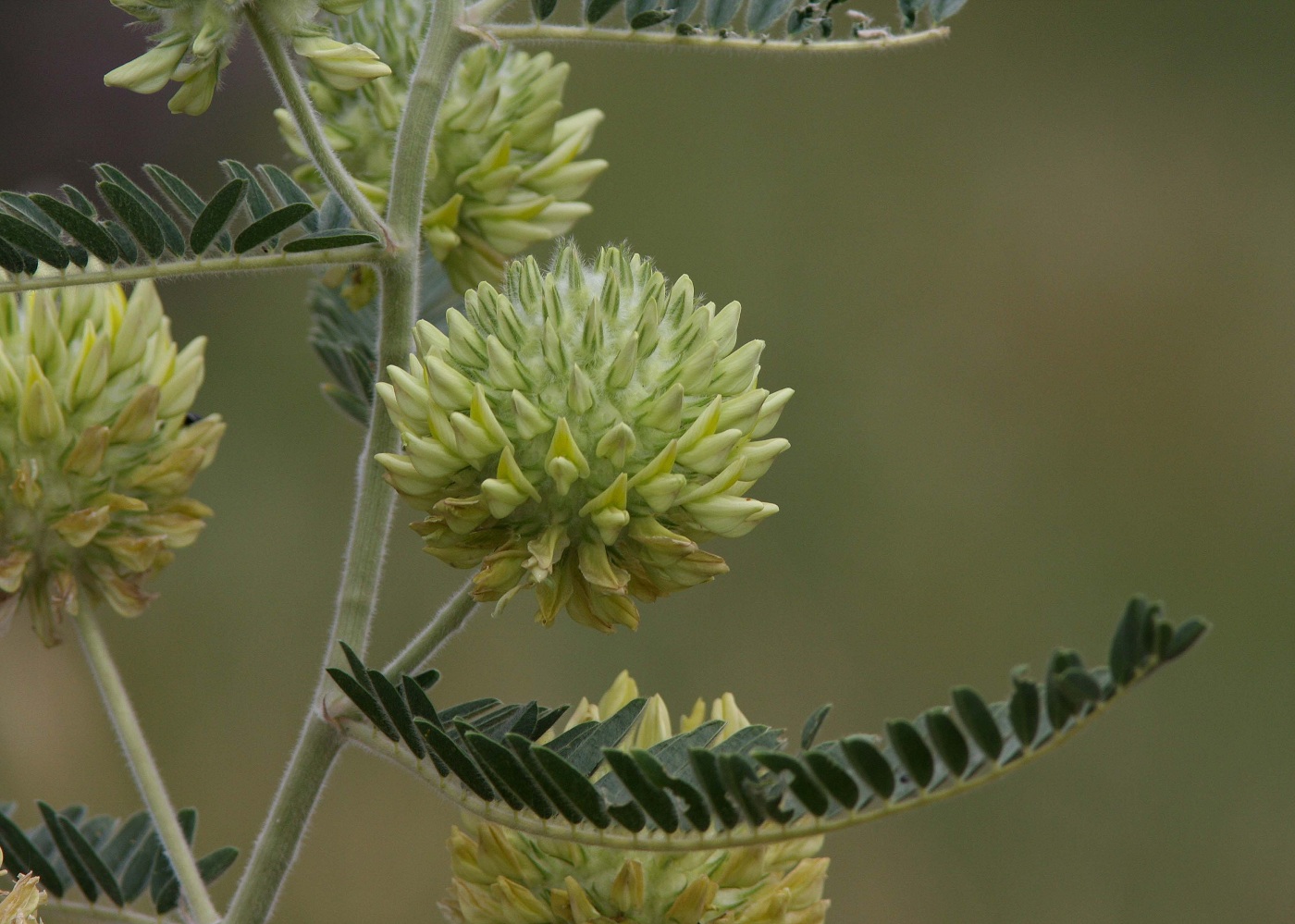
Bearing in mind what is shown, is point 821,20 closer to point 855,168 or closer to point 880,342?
point 880,342

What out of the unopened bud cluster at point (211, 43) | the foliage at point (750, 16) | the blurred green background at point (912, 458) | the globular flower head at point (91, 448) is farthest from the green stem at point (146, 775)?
the blurred green background at point (912, 458)

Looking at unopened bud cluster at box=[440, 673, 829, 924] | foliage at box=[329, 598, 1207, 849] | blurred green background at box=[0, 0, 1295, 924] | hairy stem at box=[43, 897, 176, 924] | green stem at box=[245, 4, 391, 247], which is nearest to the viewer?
foliage at box=[329, 598, 1207, 849]

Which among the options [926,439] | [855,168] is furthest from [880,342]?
[855,168]

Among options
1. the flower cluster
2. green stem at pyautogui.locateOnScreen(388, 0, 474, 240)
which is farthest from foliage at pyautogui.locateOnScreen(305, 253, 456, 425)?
green stem at pyautogui.locateOnScreen(388, 0, 474, 240)

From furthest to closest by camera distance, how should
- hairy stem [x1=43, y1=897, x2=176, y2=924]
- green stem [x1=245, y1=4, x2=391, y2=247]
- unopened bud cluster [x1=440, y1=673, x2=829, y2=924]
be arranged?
hairy stem [x1=43, y1=897, x2=176, y2=924] → unopened bud cluster [x1=440, y1=673, x2=829, y2=924] → green stem [x1=245, y1=4, x2=391, y2=247]

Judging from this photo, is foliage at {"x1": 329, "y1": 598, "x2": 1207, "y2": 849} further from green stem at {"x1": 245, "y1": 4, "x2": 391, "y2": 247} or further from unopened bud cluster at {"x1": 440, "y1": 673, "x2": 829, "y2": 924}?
green stem at {"x1": 245, "y1": 4, "x2": 391, "y2": 247}

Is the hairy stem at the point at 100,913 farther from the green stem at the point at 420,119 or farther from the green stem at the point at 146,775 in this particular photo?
the green stem at the point at 420,119
